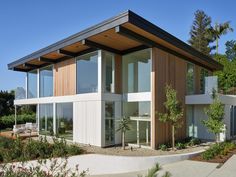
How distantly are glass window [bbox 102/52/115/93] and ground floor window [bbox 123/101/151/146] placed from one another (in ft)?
4.81

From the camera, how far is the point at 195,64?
842 inches

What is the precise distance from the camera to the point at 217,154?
13.6m

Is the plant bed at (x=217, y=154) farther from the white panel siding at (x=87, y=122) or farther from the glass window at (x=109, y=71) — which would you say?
the glass window at (x=109, y=71)

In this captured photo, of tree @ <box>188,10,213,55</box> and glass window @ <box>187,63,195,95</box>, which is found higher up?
tree @ <box>188,10,213,55</box>

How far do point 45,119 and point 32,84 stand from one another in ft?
14.0

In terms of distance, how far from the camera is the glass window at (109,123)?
53.6ft

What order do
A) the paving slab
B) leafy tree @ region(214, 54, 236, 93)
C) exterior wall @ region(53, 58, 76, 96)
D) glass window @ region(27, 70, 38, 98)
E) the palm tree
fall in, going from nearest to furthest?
1. the paving slab
2. exterior wall @ region(53, 58, 76, 96)
3. glass window @ region(27, 70, 38, 98)
4. leafy tree @ region(214, 54, 236, 93)
5. the palm tree

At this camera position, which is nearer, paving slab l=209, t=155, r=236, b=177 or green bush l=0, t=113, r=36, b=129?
paving slab l=209, t=155, r=236, b=177

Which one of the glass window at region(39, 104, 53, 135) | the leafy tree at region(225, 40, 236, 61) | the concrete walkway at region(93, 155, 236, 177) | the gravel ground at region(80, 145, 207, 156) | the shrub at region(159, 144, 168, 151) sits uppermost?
the leafy tree at region(225, 40, 236, 61)

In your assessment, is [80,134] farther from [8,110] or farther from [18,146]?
[8,110]

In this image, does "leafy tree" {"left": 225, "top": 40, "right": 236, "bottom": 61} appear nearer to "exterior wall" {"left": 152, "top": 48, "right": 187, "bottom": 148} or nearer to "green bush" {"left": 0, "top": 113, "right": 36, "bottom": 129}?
"green bush" {"left": 0, "top": 113, "right": 36, "bottom": 129}

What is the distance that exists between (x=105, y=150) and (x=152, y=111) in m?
3.38

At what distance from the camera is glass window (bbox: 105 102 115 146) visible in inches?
643

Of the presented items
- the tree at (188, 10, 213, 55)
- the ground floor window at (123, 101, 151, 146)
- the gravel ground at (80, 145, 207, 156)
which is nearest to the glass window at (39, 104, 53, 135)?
the gravel ground at (80, 145, 207, 156)
